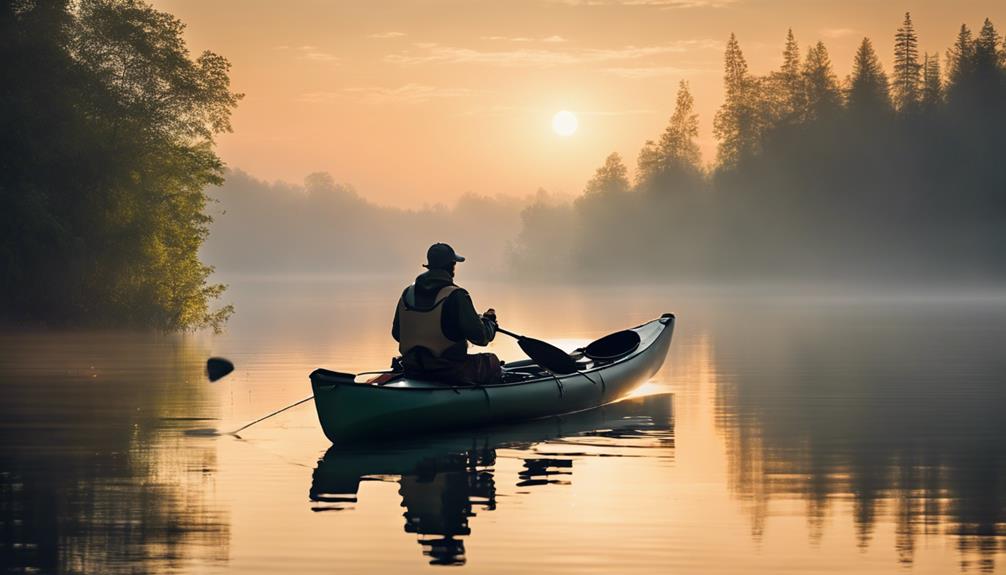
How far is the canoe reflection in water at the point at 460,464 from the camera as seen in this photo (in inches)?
412

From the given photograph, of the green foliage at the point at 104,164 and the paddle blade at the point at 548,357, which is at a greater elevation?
the green foliage at the point at 104,164

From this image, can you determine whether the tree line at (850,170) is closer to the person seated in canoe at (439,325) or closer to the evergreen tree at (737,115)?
the evergreen tree at (737,115)

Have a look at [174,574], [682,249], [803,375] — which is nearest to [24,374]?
[803,375]

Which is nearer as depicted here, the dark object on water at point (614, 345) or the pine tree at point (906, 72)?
the dark object on water at point (614, 345)

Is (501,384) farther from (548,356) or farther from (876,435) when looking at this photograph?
(876,435)

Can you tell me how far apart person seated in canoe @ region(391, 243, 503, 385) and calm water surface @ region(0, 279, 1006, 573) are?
0.84 metres

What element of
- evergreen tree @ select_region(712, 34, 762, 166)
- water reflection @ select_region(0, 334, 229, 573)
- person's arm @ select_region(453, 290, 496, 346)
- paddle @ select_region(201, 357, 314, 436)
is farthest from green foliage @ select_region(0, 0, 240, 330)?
evergreen tree @ select_region(712, 34, 762, 166)

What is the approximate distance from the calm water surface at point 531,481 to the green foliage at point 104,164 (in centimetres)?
1357

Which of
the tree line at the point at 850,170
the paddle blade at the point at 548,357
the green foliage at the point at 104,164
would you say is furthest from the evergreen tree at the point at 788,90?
the paddle blade at the point at 548,357

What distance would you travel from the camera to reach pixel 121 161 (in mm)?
38938

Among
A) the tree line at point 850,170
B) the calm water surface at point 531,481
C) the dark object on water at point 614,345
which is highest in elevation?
the tree line at point 850,170

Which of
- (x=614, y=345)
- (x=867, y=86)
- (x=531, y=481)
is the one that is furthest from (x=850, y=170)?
(x=531, y=481)

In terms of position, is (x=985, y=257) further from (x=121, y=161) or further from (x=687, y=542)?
(x=687, y=542)

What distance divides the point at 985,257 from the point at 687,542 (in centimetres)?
12282
